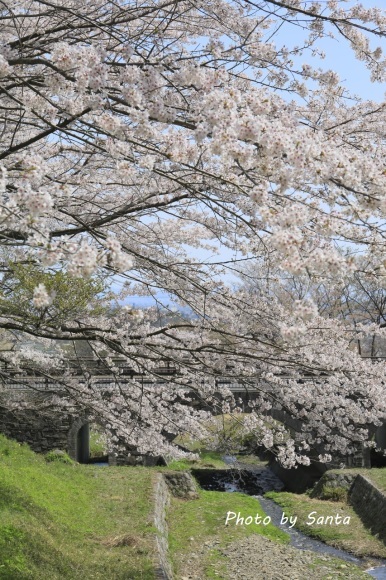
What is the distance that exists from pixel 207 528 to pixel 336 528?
2.94m

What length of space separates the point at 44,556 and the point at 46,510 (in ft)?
7.68

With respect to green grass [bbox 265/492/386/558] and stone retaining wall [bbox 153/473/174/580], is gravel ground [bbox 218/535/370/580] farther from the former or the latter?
stone retaining wall [bbox 153/473/174/580]

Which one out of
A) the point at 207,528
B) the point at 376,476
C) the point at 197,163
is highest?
the point at 197,163

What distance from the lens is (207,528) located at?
12.8m

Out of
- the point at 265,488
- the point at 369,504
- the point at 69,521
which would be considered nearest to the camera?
the point at 69,521

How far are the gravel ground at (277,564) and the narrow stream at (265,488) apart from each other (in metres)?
0.56

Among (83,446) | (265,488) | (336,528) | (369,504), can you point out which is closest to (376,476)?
(369,504)

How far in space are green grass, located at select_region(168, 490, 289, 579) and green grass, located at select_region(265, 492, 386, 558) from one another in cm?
77

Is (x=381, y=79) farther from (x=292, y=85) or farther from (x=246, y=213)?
(x=246, y=213)

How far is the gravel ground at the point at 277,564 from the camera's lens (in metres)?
10.0

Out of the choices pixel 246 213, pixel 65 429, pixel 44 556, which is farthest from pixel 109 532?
pixel 65 429

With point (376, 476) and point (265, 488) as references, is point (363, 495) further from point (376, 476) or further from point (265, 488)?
point (265, 488)

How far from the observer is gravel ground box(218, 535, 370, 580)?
10.0 metres

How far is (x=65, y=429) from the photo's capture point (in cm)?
2105
